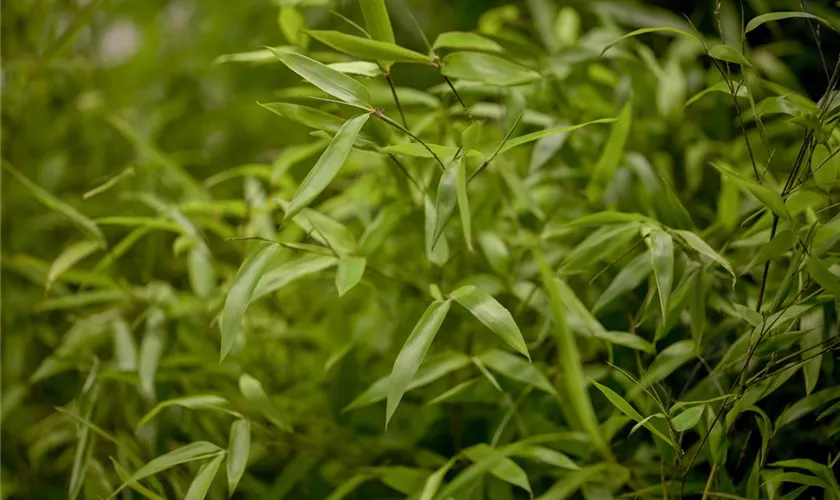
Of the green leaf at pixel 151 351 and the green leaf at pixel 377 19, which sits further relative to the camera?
the green leaf at pixel 151 351

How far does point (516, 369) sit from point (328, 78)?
26cm

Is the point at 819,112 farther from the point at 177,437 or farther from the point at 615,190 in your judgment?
the point at 177,437

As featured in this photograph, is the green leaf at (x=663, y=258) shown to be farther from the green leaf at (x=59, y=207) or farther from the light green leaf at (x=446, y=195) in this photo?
the green leaf at (x=59, y=207)

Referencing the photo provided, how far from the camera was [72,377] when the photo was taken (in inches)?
34.7

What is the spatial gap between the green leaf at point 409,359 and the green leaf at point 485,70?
168mm

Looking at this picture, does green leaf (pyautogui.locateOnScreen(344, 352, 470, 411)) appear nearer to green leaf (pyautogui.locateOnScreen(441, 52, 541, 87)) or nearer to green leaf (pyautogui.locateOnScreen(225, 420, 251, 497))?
green leaf (pyautogui.locateOnScreen(225, 420, 251, 497))

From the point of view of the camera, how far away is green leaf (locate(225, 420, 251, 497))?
1.71 ft

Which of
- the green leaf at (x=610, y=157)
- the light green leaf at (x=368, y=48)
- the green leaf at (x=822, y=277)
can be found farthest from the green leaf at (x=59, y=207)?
the green leaf at (x=822, y=277)

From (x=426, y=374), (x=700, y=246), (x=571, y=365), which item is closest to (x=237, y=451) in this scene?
(x=426, y=374)

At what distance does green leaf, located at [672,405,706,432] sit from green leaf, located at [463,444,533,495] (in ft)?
0.38

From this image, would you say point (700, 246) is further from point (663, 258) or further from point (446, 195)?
point (446, 195)

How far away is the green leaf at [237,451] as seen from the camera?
0.52 metres

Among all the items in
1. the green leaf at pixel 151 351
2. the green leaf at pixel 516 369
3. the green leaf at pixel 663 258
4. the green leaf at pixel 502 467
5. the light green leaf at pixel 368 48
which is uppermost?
the light green leaf at pixel 368 48

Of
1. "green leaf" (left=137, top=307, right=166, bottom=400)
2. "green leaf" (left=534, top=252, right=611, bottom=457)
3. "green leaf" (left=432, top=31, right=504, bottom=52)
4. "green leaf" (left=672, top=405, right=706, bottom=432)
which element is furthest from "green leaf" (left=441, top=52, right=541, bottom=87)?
"green leaf" (left=137, top=307, right=166, bottom=400)
